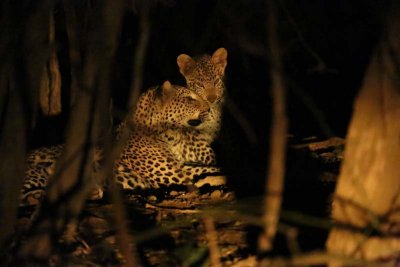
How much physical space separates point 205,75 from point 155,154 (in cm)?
109

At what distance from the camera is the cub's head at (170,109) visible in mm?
8586

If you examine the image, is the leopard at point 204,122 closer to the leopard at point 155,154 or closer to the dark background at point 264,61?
the leopard at point 155,154

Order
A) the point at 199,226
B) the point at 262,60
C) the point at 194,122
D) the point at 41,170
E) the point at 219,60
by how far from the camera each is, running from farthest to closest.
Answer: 1. the point at 262,60
2. the point at 219,60
3. the point at 194,122
4. the point at 41,170
5. the point at 199,226

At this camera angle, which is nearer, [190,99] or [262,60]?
[190,99]

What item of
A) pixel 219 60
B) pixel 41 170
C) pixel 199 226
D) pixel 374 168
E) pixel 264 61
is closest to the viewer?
pixel 374 168

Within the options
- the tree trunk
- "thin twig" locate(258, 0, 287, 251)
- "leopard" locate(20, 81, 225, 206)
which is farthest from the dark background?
"thin twig" locate(258, 0, 287, 251)

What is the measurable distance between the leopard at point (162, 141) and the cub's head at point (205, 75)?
0.10m

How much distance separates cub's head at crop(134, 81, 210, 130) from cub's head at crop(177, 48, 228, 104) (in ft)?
0.33

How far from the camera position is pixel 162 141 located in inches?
339

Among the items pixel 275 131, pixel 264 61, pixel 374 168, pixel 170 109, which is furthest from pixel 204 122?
pixel 275 131

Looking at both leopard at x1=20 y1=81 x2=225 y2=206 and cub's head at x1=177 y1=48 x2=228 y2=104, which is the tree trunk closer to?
leopard at x1=20 y1=81 x2=225 y2=206

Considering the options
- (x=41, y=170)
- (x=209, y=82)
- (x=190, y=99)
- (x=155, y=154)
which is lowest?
(x=41, y=170)

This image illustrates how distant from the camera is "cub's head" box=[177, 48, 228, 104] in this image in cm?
861

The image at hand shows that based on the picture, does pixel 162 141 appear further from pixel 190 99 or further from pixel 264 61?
pixel 264 61
